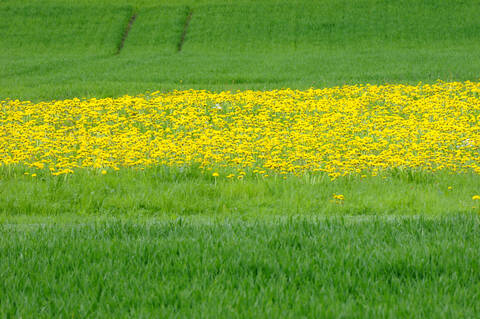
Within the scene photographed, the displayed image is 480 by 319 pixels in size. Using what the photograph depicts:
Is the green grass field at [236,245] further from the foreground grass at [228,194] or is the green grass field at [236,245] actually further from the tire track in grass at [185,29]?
the tire track in grass at [185,29]

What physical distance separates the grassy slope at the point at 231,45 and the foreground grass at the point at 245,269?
13.4 metres

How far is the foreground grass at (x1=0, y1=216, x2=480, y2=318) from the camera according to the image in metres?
3.55

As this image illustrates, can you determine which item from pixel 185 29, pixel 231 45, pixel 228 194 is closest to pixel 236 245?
pixel 228 194

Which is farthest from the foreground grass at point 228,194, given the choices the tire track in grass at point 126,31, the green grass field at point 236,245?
the tire track in grass at point 126,31

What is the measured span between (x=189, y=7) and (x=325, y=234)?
41.0 m

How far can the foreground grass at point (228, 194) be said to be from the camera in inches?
275

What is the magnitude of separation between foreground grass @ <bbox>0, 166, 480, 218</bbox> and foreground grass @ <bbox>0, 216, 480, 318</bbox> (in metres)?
1.33

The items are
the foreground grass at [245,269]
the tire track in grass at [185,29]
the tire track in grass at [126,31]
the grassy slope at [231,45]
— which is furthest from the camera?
the tire track in grass at [126,31]

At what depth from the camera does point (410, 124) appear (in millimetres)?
11016

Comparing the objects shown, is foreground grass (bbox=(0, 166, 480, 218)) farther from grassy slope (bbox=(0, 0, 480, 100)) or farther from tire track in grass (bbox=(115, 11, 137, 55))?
tire track in grass (bbox=(115, 11, 137, 55))

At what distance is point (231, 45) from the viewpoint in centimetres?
3503

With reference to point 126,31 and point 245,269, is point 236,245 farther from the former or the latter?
point 126,31

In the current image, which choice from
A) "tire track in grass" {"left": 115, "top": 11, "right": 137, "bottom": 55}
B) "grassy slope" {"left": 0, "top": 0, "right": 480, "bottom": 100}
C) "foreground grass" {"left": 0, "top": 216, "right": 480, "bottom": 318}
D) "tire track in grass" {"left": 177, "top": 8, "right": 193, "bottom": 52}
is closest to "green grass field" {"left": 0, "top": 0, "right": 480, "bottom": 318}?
"foreground grass" {"left": 0, "top": 216, "right": 480, "bottom": 318}

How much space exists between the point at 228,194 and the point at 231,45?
2871 centimetres
